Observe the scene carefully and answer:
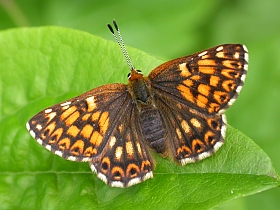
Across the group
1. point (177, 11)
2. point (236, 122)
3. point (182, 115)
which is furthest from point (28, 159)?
point (177, 11)

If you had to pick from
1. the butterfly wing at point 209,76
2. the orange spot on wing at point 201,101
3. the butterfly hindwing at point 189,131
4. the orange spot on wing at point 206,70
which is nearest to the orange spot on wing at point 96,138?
the butterfly hindwing at point 189,131

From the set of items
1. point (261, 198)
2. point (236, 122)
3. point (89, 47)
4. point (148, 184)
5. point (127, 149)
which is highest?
point (89, 47)

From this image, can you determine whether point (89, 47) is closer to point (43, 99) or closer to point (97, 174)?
point (43, 99)

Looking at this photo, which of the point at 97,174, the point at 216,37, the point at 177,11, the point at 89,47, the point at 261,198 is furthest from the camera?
the point at 216,37

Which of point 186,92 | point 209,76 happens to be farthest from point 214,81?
point 186,92

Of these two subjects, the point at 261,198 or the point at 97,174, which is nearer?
the point at 97,174

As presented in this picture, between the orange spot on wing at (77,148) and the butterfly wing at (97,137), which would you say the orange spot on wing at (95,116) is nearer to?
the butterfly wing at (97,137)

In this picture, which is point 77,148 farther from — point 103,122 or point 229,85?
point 229,85
